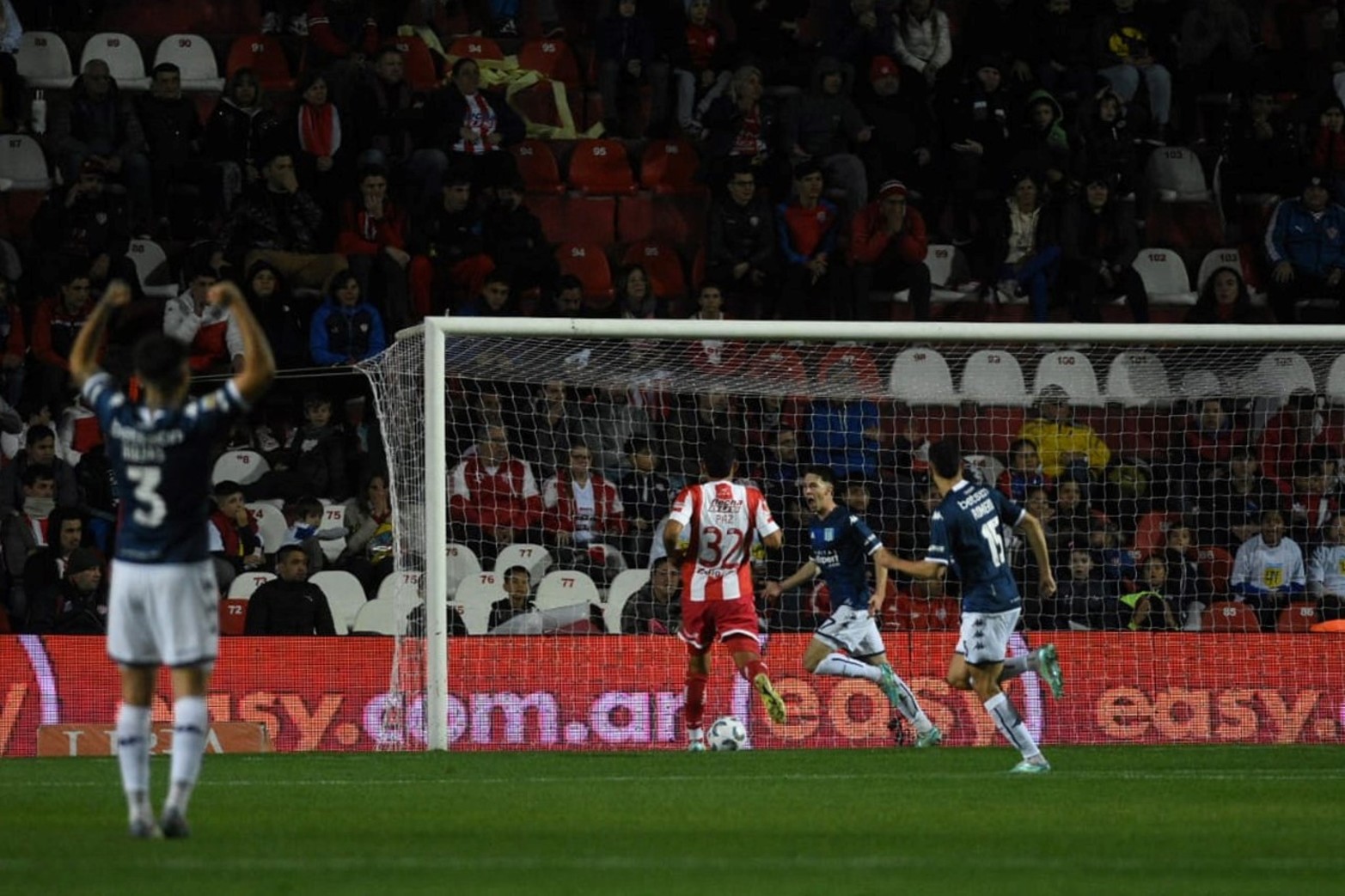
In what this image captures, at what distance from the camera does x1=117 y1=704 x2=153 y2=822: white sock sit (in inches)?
329

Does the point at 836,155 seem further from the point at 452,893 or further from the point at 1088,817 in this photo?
the point at 452,893

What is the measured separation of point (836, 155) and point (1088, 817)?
476 inches

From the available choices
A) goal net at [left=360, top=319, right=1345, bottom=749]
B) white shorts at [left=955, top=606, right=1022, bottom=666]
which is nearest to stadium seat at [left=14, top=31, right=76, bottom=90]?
goal net at [left=360, top=319, right=1345, bottom=749]

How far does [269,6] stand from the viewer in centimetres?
2225

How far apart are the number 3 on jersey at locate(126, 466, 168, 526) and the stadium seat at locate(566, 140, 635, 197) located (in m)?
13.6

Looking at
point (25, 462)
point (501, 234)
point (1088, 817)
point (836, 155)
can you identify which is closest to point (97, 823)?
point (1088, 817)

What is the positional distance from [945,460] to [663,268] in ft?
26.1

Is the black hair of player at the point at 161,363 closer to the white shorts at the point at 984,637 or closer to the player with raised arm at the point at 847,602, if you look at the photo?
the white shorts at the point at 984,637

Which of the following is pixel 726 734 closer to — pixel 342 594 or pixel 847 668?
pixel 847 668

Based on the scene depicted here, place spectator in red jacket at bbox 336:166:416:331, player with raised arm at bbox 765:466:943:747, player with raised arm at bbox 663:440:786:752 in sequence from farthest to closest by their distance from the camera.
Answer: spectator in red jacket at bbox 336:166:416:331 → player with raised arm at bbox 765:466:943:747 → player with raised arm at bbox 663:440:786:752

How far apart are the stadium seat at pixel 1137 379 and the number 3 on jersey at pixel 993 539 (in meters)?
4.87

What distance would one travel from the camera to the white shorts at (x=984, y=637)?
13.3 meters

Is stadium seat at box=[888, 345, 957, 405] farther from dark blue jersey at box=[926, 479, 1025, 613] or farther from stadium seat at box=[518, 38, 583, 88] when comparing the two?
stadium seat at box=[518, 38, 583, 88]

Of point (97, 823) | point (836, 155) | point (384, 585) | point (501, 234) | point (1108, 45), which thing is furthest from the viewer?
point (1108, 45)
